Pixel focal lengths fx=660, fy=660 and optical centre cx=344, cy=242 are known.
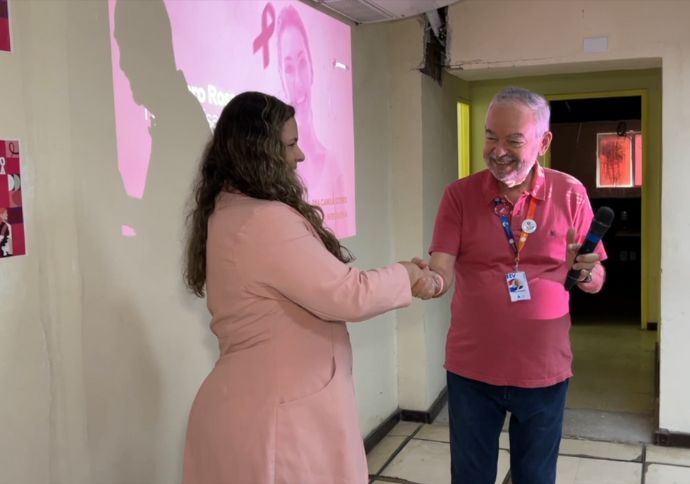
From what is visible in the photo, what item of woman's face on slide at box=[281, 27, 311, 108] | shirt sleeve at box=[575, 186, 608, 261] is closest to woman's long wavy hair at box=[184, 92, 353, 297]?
shirt sleeve at box=[575, 186, 608, 261]

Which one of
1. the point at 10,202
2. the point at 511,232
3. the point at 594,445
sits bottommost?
the point at 594,445

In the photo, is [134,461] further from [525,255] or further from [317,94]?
[317,94]

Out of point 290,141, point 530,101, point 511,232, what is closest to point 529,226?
Answer: point 511,232

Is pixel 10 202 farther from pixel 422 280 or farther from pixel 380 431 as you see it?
pixel 380 431

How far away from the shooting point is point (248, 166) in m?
1.44

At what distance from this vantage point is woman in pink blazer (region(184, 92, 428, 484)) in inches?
54.5

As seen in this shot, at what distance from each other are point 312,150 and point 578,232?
1282 millimetres

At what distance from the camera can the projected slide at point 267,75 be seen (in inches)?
72.9

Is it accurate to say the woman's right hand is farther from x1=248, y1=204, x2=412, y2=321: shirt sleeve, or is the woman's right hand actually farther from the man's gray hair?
Result: the man's gray hair

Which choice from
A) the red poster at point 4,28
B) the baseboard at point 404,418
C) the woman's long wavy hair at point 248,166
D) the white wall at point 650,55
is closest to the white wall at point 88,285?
the red poster at point 4,28

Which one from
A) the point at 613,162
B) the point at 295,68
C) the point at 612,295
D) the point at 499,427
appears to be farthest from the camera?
the point at 613,162

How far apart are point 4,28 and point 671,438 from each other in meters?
3.51

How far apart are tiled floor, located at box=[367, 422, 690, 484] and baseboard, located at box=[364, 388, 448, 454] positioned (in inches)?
1.9

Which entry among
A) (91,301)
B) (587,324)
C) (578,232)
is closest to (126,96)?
(91,301)
